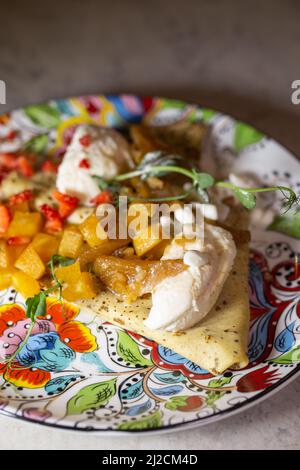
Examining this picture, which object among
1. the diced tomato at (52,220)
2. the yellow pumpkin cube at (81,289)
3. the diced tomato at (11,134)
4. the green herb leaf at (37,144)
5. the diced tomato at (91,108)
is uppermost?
the diced tomato at (91,108)

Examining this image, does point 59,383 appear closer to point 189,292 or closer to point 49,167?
point 189,292

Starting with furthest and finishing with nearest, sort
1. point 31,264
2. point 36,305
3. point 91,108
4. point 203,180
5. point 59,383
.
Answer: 1. point 91,108
2. point 203,180
3. point 31,264
4. point 36,305
5. point 59,383

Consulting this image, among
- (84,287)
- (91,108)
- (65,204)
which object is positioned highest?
(91,108)

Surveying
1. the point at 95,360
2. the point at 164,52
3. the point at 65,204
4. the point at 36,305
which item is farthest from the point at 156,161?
the point at 164,52

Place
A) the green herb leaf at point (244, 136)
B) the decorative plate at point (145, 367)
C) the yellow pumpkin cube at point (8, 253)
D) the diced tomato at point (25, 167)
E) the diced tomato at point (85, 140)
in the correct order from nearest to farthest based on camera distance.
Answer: the decorative plate at point (145, 367) → the yellow pumpkin cube at point (8, 253) → the diced tomato at point (85, 140) → the diced tomato at point (25, 167) → the green herb leaf at point (244, 136)

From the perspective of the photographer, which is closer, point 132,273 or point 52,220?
point 132,273

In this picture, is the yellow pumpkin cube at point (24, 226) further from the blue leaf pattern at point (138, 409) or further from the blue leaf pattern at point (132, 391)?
the blue leaf pattern at point (138, 409)

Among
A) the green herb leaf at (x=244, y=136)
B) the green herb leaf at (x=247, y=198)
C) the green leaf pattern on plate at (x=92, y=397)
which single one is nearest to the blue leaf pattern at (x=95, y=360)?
the green leaf pattern on plate at (x=92, y=397)
